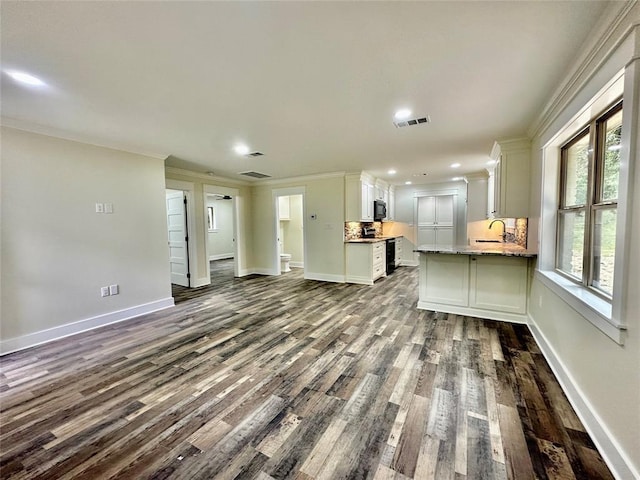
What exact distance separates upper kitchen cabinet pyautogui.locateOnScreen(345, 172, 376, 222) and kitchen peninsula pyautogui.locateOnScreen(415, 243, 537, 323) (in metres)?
2.07

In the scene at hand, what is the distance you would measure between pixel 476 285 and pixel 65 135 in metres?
5.60

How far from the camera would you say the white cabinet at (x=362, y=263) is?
19.0 ft

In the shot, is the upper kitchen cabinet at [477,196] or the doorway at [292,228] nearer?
the upper kitchen cabinet at [477,196]

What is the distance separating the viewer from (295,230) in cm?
854

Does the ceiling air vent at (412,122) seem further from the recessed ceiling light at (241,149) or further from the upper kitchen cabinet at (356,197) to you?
the upper kitchen cabinet at (356,197)

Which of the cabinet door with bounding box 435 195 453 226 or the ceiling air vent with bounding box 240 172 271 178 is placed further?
the cabinet door with bounding box 435 195 453 226

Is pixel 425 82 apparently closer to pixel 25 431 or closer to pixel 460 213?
pixel 25 431

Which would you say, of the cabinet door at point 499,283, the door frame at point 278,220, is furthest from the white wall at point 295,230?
the cabinet door at point 499,283

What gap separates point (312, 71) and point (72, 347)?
12.6ft

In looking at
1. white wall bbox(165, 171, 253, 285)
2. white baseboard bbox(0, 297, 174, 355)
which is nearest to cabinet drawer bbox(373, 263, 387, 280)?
white wall bbox(165, 171, 253, 285)

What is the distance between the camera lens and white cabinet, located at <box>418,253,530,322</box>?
3498mm

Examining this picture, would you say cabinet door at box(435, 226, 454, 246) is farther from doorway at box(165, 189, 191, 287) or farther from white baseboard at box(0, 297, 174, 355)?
white baseboard at box(0, 297, 174, 355)

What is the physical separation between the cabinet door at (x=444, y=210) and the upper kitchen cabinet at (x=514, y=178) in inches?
157

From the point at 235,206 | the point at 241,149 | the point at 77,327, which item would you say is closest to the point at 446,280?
the point at 241,149
